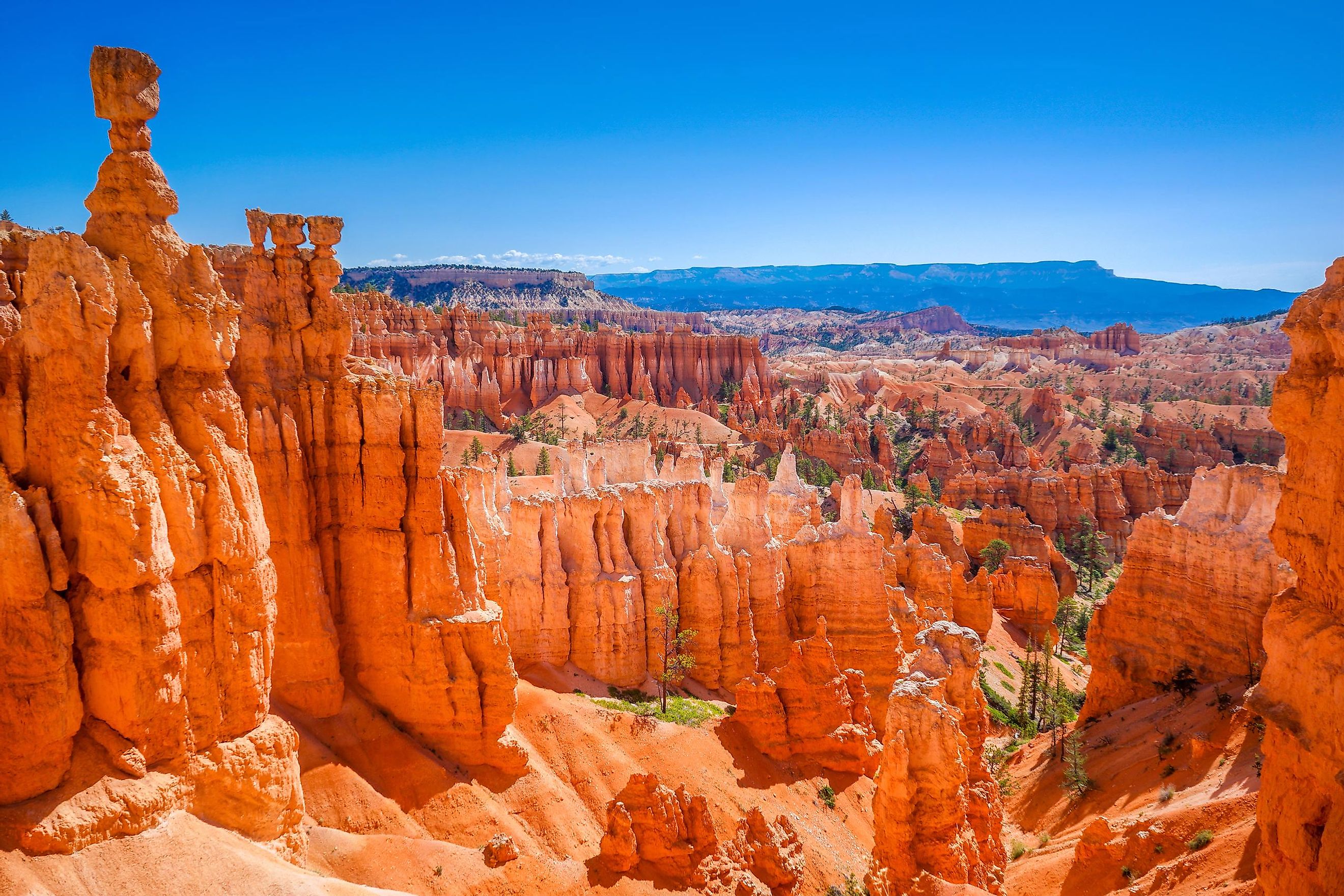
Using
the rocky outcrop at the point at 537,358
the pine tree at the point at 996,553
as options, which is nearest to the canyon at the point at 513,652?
Result: the pine tree at the point at 996,553

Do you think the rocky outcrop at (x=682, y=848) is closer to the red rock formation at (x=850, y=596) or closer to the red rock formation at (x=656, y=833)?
the red rock formation at (x=656, y=833)

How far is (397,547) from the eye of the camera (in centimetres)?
1659

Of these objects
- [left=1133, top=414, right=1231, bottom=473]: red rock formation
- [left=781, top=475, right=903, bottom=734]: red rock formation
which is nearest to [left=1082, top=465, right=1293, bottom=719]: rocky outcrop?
[left=781, top=475, right=903, bottom=734]: red rock formation

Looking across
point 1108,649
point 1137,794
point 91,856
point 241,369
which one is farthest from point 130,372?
point 1108,649

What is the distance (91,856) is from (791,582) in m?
23.5

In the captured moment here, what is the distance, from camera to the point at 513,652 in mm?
24641

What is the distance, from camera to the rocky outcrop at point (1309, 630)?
884 centimetres

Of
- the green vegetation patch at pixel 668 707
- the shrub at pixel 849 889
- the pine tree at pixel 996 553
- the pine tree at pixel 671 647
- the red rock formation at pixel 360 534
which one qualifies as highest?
the red rock formation at pixel 360 534

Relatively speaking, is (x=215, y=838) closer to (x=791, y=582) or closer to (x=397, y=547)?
(x=397, y=547)

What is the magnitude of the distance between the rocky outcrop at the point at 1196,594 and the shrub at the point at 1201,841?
855 cm

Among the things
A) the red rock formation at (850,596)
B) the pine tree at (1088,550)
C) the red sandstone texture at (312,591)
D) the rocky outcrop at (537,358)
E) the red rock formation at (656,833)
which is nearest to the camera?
the red sandstone texture at (312,591)

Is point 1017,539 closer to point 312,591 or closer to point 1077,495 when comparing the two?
point 1077,495

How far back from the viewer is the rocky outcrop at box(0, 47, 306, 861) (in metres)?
9.43

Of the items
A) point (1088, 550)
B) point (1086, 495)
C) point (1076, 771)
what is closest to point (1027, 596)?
point (1088, 550)
